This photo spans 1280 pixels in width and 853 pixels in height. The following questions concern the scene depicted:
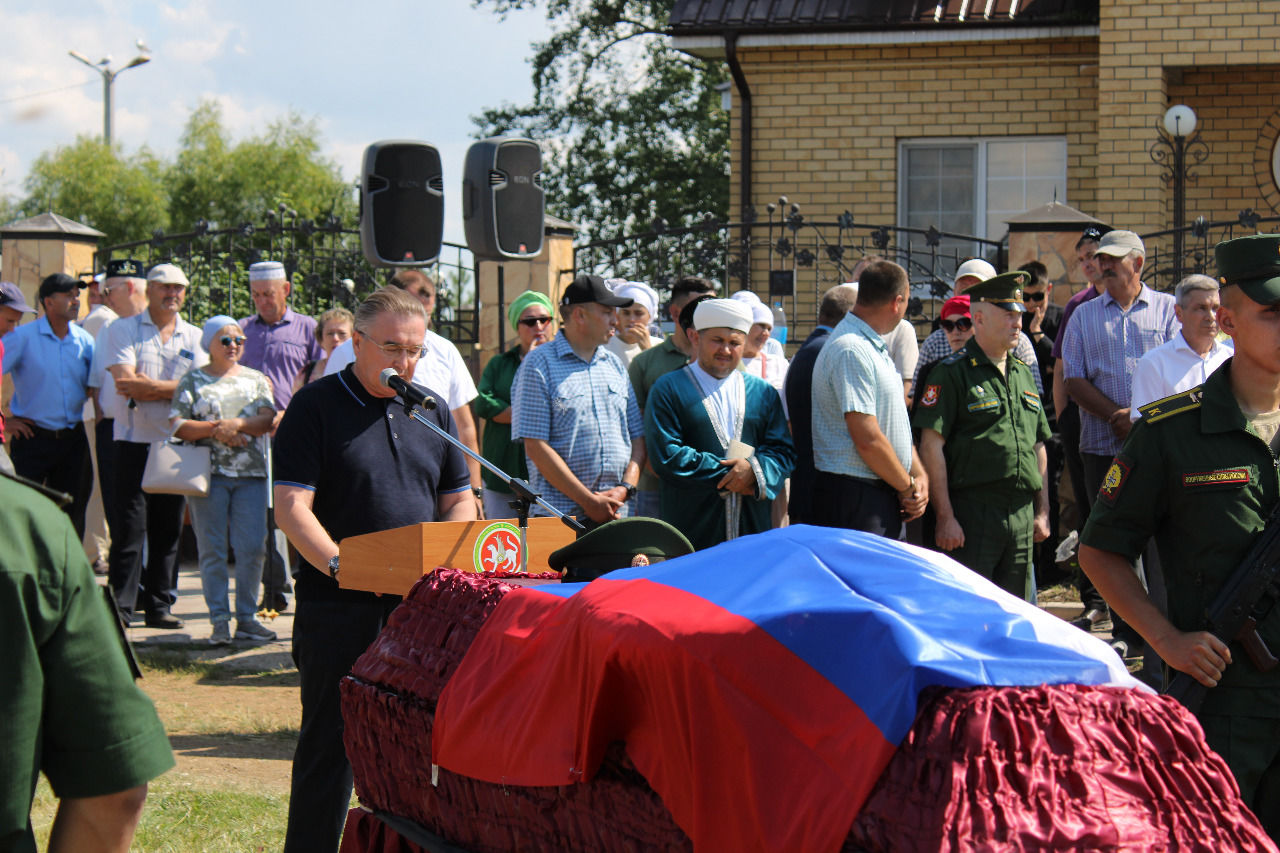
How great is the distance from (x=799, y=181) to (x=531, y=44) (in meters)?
16.0

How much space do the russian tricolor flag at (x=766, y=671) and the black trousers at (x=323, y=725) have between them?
1497 mm

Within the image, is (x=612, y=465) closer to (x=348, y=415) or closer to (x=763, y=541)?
(x=348, y=415)

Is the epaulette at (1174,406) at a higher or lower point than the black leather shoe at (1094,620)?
higher

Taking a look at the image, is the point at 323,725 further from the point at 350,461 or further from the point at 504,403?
the point at 504,403

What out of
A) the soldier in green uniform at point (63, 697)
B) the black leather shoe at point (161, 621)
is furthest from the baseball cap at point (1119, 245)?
the soldier in green uniform at point (63, 697)

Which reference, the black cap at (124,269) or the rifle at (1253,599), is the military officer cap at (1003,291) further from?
the black cap at (124,269)

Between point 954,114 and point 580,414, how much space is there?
36.7 feet

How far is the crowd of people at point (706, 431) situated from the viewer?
12.2 feet

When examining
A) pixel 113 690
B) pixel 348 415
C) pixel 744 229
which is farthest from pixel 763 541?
pixel 744 229

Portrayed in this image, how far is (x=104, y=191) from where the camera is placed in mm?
50000

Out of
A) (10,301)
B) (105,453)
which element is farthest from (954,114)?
(10,301)

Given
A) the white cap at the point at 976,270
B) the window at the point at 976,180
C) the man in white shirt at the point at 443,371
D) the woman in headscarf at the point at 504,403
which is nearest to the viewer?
the man in white shirt at the point at 443,371

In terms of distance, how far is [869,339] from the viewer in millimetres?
6492

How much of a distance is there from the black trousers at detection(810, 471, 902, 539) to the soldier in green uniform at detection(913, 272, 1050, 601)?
22cm
